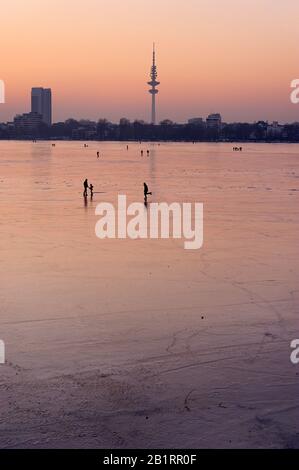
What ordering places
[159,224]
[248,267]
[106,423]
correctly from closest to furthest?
[106,423], [248,267], [159,224]

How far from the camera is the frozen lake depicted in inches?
285

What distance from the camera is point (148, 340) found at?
32.9ft

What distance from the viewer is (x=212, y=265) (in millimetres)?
15547

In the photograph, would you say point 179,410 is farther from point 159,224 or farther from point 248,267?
point 159,224

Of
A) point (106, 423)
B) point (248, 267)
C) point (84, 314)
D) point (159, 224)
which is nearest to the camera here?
point (106, 423)

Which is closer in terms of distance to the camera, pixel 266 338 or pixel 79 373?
pixel 79 373

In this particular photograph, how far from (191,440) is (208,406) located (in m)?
0.86

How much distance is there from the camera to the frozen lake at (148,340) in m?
7.25

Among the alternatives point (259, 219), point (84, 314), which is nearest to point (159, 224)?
point (259, 219)

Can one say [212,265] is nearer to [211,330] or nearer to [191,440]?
[211,330]
